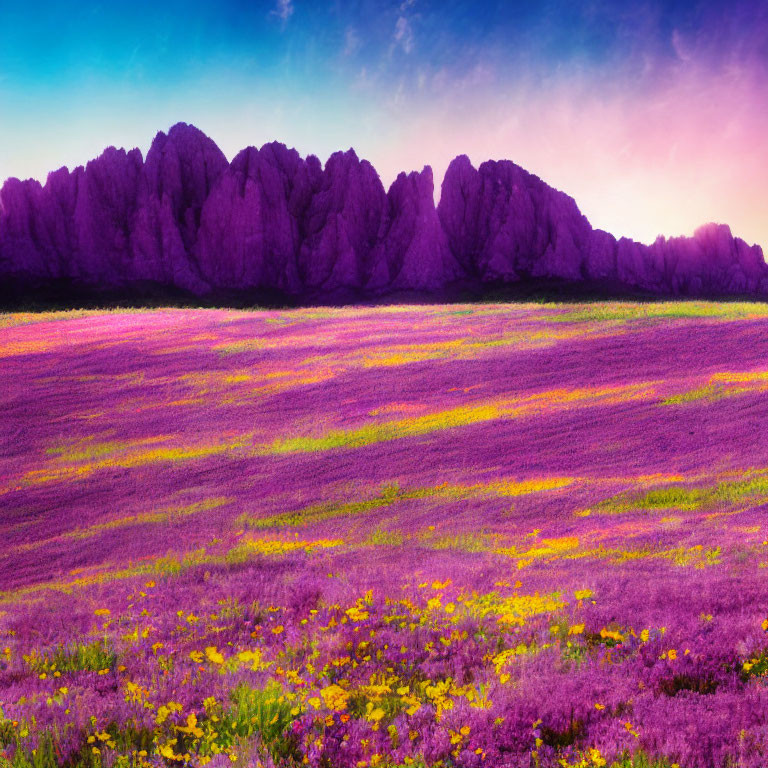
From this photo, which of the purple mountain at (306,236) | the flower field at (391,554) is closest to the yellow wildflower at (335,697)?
the flower field at (391,554)

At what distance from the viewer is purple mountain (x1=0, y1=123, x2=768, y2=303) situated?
4685 inches

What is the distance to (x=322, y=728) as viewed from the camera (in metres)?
5.52

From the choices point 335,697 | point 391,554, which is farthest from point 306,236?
point 335,697

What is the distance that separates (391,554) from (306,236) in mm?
121118

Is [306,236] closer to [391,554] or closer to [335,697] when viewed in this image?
[391,554]

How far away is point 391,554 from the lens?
11727 millimetres

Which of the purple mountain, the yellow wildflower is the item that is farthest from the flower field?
the purple mountain

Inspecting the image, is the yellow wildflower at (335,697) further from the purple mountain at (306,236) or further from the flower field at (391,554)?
the purple mountain at (306,236)

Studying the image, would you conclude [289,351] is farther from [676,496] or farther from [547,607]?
[547,607]

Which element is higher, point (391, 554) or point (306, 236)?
point (306, 236)

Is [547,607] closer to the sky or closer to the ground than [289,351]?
closer to the ground

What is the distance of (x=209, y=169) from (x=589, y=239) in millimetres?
83223

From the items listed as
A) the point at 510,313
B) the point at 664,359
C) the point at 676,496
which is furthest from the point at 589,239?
the point at 676,496

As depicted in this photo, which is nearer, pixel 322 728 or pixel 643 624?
pixel 322 728
